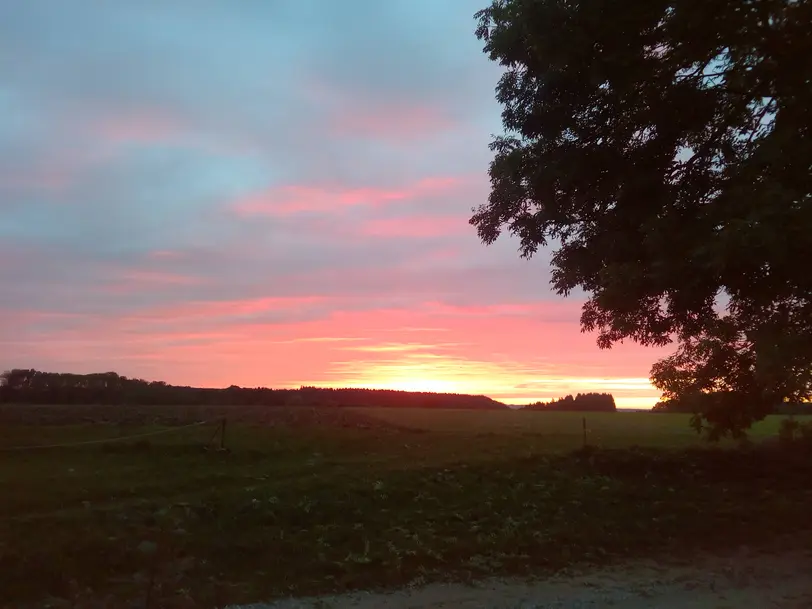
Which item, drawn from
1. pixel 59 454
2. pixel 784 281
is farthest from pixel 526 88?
pixel 59 454

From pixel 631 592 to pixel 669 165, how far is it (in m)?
6.48

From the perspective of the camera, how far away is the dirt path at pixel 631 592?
27.1ft

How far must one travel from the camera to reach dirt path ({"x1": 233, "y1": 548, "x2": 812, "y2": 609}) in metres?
8.26

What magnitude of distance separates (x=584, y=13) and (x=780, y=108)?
3438 mm

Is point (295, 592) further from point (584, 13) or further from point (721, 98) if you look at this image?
point (721, 98)

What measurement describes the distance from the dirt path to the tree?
2703mm

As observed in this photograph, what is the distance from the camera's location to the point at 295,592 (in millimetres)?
8711

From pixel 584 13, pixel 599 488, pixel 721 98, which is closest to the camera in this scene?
pixel 584 13

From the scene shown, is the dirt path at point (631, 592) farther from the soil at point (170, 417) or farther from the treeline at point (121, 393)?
the treeline at point (121, 393)

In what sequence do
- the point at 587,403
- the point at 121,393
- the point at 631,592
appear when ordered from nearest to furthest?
the point at 631,592 → the point at 121,393 → the point at 587,403

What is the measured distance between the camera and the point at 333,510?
1231 centimetres

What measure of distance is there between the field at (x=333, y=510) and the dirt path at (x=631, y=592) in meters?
0.53

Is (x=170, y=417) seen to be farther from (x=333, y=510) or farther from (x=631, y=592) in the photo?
(x=631, y=592)

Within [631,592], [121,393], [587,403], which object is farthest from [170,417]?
[587,403]
